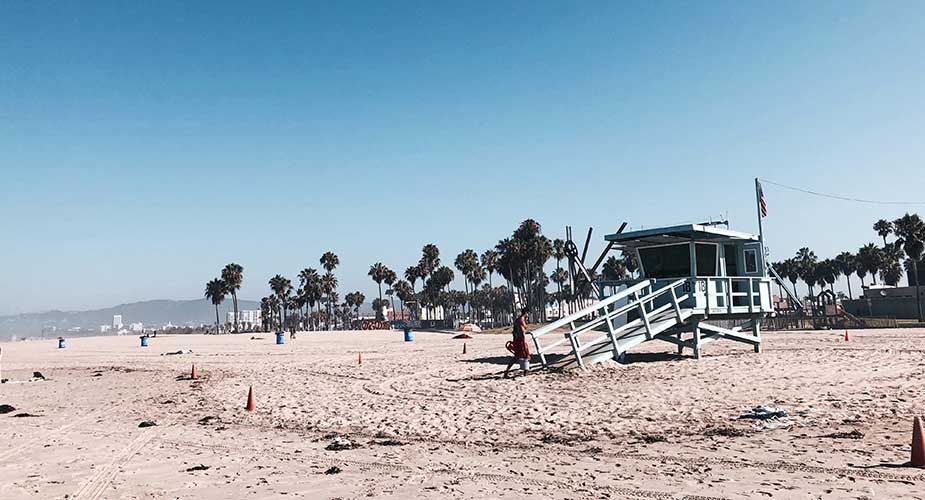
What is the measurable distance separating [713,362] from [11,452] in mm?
15765

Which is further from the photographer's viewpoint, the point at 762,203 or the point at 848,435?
the point at 762,203

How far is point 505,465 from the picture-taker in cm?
734

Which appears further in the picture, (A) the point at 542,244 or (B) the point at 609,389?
(A) the point at 542,244

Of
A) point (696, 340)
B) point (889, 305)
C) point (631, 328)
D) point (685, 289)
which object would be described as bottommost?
point (889, 305)

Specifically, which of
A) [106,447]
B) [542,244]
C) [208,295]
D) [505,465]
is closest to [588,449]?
[505,465]

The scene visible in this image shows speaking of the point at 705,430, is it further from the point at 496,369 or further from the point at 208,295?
the point at 208,295

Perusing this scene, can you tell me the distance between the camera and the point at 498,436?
9141 millimetres

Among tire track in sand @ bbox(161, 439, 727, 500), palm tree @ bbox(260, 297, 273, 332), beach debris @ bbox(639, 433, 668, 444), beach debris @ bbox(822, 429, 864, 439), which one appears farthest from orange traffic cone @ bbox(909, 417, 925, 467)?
palm tree @ bbox(260, 297, 273, 332)

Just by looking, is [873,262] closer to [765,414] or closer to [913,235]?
[913,235]

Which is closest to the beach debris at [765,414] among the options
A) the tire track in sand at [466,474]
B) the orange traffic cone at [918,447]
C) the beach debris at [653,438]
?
the beach debris at [653,438]

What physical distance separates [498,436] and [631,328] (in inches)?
377

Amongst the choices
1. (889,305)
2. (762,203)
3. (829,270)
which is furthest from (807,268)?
(762,203)

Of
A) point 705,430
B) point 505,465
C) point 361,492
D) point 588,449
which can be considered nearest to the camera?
point 361,492

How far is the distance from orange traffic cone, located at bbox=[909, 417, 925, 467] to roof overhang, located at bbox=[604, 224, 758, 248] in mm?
11542
